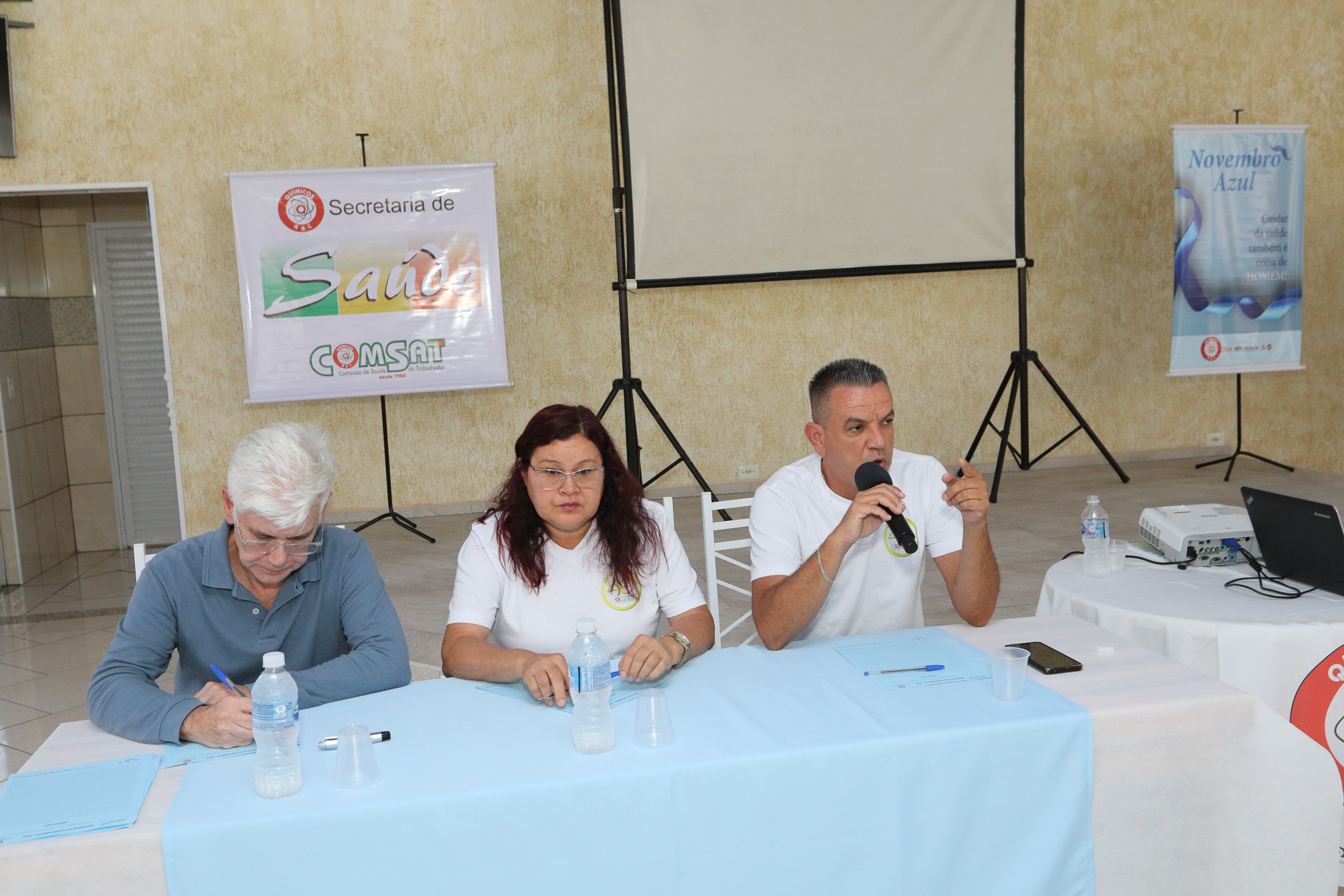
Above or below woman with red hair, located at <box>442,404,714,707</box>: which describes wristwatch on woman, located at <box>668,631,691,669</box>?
below

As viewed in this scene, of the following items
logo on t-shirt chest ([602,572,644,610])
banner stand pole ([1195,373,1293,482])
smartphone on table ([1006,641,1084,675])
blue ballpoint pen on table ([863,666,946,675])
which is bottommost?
banner stand pole ([1195,373,1293,482])

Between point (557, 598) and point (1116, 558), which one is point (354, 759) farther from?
point (1116, 558)

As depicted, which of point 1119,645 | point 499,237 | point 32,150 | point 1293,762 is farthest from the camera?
point 499,237

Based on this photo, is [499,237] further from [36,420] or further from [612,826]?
[612,826]

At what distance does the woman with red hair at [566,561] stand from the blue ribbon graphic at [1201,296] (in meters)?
5.12

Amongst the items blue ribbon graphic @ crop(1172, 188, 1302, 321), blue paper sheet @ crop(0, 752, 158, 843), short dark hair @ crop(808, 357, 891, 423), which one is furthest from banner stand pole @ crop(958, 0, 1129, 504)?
blue paper sheet @ crop(0, 752, 158, 843)

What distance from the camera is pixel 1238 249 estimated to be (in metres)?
6.17

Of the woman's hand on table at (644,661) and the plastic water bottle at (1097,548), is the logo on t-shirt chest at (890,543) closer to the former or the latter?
the plastic water bottle at (1097,548)

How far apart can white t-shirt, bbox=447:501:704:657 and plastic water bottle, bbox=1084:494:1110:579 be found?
1036 mm

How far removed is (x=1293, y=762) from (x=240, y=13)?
623cm

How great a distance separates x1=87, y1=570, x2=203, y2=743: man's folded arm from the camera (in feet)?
5.43

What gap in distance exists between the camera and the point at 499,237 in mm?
6266

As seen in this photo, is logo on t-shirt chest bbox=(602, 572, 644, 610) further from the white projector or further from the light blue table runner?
the white projector

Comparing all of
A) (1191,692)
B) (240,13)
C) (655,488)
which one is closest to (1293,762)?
(1191,692)
